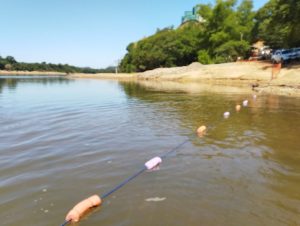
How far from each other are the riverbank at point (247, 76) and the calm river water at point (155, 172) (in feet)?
42.4

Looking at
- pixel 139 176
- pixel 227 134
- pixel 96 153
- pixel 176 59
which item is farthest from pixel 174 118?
pixel 176 59

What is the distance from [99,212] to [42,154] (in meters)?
3.33

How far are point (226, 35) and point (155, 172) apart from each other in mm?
48452

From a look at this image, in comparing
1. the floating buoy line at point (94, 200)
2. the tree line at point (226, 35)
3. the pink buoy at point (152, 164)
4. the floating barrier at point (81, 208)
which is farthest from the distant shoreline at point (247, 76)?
the floating barrier at point (81, 208)

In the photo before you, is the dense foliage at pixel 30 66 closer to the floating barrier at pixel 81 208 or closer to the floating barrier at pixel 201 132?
the floating barrier at pixel 201 132

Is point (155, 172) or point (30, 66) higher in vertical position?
point (30, 66)

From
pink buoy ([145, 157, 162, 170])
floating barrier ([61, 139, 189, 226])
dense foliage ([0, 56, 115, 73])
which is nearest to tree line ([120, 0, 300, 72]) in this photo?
pink buoy ([145, 157, 162, 170])

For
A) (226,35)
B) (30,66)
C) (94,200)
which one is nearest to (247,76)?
(226,35)

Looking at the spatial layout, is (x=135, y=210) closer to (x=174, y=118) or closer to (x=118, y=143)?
(x=118, y=143)

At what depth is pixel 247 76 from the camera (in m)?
33.3

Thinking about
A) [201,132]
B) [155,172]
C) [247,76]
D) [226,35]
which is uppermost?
[226,35]

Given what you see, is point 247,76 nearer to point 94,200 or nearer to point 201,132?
point 201,132

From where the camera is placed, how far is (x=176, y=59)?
2608 inches

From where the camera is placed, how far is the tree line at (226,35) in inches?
1304
